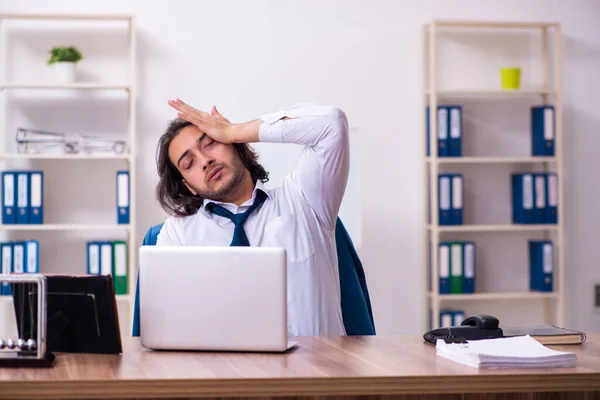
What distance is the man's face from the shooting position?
2623 millimetres

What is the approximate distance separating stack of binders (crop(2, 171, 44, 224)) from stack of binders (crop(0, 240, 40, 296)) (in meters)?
0.12

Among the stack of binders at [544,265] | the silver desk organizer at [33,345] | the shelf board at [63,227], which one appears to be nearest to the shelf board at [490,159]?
the stack of binders at [544,265]

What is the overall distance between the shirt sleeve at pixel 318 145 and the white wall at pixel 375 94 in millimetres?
1698

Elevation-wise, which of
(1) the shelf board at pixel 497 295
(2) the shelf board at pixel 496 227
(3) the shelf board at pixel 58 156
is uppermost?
(3) the shelf board at pixel 58 156

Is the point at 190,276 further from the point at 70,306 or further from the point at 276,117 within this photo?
the point at 276,117

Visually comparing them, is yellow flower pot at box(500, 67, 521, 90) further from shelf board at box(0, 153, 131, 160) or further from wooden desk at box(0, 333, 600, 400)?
wooden desk at box(0, 333, 600, 400)

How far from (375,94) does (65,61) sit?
1.69m

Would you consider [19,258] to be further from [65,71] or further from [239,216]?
[239,216]

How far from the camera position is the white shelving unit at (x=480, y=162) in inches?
173

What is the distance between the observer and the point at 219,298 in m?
1.83

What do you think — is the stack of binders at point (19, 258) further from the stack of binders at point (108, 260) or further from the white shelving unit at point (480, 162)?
the white shelving unit at point (480, 162)

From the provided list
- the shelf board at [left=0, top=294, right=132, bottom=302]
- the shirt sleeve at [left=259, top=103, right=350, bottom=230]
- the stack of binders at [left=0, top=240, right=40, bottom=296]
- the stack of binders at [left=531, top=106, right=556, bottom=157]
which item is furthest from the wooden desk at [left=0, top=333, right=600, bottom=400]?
the stack of binders at [left=531, top=106, right=556, bottom=157]

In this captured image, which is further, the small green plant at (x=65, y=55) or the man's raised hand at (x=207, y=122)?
the small green plant at (x=65, y=55)

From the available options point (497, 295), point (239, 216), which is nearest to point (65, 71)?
point (239, 216)
